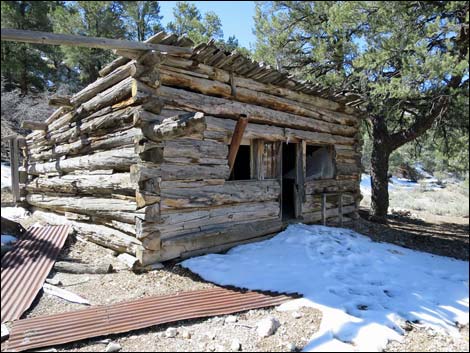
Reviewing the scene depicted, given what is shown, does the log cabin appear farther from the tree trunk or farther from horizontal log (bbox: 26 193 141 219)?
the tree trunk

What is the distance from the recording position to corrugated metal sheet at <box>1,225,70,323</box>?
118 inches

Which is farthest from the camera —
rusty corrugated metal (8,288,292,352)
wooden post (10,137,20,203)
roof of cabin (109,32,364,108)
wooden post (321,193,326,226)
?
wooden post (10,137,20,203)

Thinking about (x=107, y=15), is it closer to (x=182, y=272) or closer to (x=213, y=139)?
(x=213, y=139)

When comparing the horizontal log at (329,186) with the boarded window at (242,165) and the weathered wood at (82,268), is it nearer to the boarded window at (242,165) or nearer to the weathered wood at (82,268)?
the boarded window at (242,165)

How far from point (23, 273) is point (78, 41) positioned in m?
2.62

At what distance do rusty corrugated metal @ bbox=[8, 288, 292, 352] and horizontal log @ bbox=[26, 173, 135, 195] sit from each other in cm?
199

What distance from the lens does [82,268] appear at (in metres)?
4.82

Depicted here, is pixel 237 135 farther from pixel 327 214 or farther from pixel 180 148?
pixel 327 214

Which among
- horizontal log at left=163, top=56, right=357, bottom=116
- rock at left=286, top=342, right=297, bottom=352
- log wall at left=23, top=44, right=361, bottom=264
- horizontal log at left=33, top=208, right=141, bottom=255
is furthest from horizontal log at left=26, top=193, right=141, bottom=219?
rock at left=286, top=342, right=297, bottom=352

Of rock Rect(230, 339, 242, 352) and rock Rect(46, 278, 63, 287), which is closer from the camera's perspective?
rock Rect(230, 339, 242, 352)

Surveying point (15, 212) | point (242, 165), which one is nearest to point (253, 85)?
point (242, 165)

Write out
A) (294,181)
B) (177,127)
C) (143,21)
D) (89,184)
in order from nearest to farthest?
(177,127), (89,184), (294,181), (143,21)

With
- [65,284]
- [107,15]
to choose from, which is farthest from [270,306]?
[107,15]

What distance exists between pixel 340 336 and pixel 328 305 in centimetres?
59
